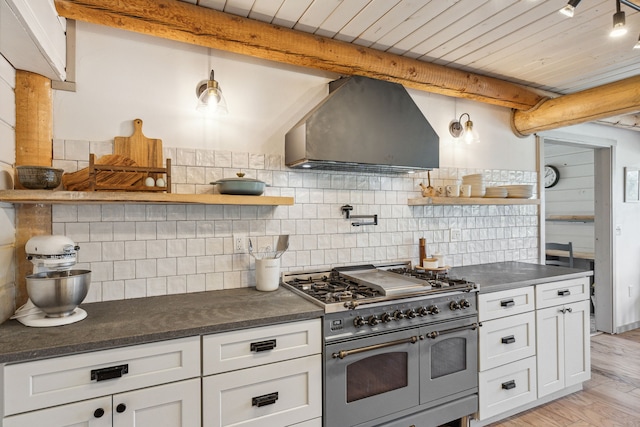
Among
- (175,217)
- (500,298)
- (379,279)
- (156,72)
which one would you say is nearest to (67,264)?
(175,217)

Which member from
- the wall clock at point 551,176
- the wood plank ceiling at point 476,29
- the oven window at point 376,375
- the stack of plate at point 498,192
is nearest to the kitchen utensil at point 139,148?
the wood plank ceiling at point 476,29

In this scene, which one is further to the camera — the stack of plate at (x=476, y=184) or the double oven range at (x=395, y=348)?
the stack of plate at (x=476, y=184)

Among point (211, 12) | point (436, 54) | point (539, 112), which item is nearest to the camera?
point (211, 12)

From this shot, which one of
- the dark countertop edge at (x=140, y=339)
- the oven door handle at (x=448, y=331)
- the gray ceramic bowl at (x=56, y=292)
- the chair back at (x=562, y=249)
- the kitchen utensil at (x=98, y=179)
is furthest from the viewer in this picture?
the chair back at (x=562, y=249)

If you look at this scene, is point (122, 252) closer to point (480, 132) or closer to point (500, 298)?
point (500, 298)

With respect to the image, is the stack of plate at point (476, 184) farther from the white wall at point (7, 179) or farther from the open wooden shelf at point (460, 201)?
the white wall at point (7, 179)

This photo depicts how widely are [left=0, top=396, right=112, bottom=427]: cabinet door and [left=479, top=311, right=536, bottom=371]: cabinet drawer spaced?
218 centimetres

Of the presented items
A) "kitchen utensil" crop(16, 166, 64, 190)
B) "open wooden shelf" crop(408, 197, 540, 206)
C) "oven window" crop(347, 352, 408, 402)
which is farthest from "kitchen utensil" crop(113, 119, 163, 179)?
"open wooden shelf" crop(408, 197, 540, 206)

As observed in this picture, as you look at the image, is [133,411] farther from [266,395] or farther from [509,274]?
[509,274]

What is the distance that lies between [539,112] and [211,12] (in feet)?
9.78

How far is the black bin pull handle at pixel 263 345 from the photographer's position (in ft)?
5.61

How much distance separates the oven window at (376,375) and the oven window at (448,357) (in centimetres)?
24

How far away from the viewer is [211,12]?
202 centimetres

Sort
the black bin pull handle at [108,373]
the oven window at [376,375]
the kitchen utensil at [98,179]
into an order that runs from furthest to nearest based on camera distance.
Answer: the oven window at [376,375] < the kitchen utensil at [98,179] < the black bin pull handle at [108,373]
